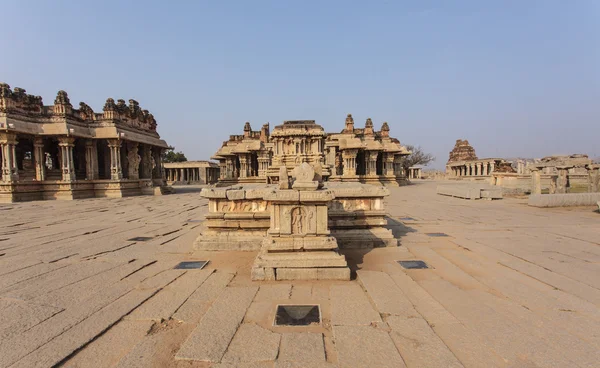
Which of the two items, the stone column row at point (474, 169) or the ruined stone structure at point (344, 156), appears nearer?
the ruined stone structure at point (344, 156)

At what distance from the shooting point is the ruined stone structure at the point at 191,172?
39031mm

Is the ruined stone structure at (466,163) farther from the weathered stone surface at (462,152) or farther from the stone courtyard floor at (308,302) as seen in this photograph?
the stone courtyard floor at (308,302)

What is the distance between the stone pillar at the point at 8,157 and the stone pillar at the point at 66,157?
1.94m

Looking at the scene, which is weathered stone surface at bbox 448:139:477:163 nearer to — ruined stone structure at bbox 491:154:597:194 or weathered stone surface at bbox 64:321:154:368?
ruined stone structure at bbox 491:154:597:194

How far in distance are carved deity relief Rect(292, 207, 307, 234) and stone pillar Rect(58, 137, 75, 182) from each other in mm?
18134

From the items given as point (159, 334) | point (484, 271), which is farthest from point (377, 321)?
point (484, 271)

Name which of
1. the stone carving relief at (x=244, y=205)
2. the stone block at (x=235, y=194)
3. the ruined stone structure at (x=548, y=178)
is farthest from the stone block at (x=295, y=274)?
the ruined stone structure at (x=548, y=178)

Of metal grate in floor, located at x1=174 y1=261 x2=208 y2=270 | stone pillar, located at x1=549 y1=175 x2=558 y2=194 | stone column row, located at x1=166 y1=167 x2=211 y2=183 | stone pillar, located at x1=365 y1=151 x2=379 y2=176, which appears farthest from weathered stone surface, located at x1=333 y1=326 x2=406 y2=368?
stone column row, located at x1=166 y1=167 x2=211 y2=183

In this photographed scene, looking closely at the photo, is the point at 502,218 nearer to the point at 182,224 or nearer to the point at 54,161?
the point at 182,224

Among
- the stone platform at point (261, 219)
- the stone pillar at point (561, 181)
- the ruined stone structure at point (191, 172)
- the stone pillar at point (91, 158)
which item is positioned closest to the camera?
the stone platform at point (261, 219)

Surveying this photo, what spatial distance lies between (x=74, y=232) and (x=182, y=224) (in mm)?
2322

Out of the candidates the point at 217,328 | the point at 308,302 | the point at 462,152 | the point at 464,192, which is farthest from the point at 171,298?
the point at 462,152

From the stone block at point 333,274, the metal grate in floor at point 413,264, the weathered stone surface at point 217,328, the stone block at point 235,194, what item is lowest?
the metal grate in floor at point 413,264

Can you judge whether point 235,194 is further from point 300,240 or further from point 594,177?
point 594,177
